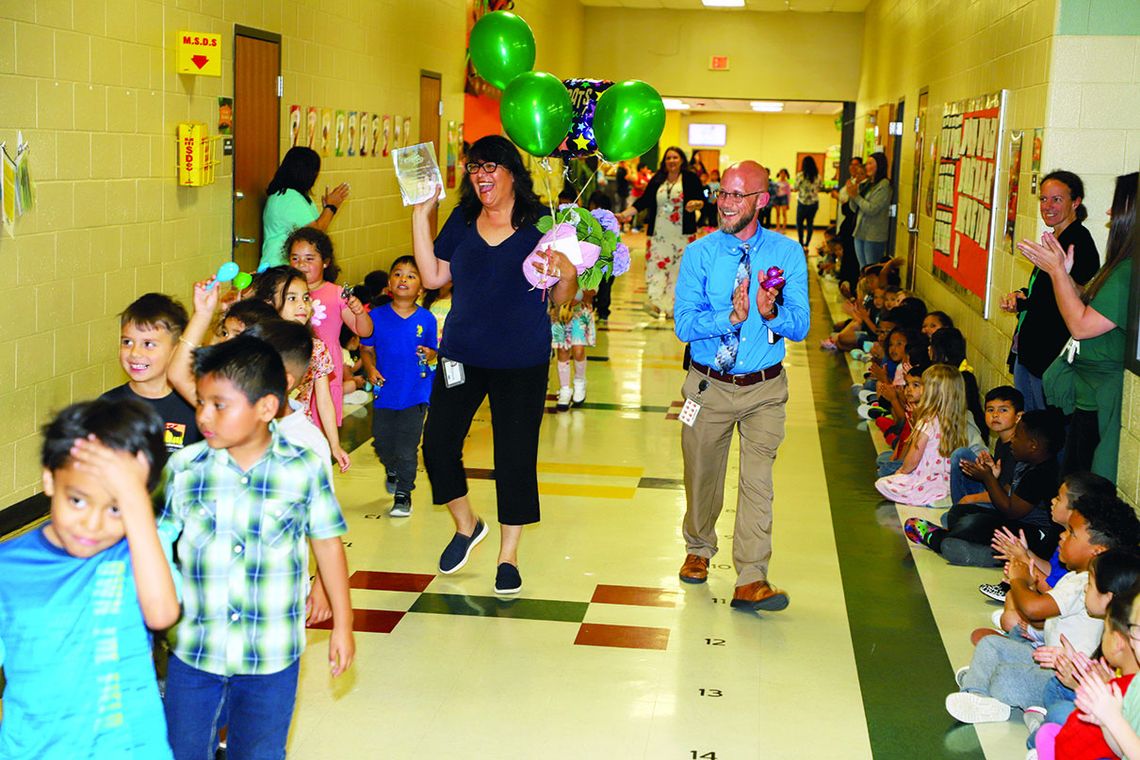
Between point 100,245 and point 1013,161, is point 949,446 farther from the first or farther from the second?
point 100,245

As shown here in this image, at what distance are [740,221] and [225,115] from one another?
12.7ft

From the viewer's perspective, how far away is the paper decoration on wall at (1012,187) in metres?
6.96

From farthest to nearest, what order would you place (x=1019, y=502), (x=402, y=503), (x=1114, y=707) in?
(x=402, y=503)
(x=1019, y=502)
(x=1114, y=707)

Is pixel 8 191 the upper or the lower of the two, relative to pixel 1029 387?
upper

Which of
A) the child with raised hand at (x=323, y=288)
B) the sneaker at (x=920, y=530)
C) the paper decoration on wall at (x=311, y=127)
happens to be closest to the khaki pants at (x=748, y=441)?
the sneaker at (x=920, y=530)

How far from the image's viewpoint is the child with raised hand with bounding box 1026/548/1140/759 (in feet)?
9.77

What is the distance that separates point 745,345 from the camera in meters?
4.71

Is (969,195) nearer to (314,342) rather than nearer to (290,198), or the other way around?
(290,198)

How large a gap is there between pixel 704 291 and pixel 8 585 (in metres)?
3.04

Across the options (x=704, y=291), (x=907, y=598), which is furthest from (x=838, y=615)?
(x=704, y=291)

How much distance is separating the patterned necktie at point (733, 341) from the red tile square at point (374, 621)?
4.80 feet

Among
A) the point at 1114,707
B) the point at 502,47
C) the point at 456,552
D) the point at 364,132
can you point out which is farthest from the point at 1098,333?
the point at 364,132

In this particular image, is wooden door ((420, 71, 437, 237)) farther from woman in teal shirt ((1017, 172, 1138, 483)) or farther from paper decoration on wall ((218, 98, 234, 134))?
woman in teal shirt ((1017, 172, 1138, 483))

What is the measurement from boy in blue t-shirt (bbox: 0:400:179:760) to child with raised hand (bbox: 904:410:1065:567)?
3847mm
